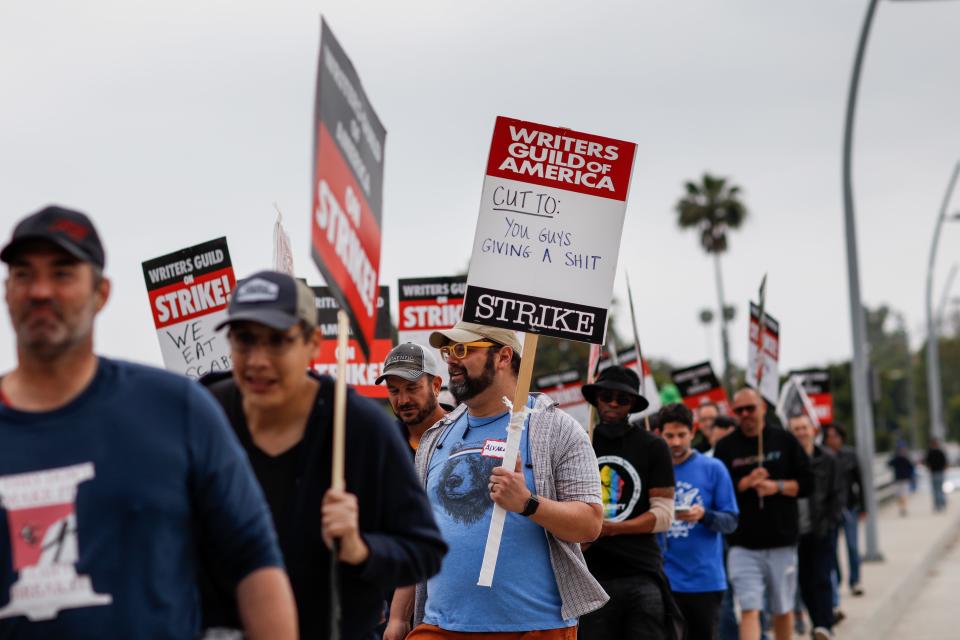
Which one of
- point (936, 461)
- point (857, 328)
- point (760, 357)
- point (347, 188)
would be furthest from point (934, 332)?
point (347, 188)

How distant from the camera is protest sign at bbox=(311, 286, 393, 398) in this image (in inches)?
335

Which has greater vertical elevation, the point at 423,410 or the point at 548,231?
the point at 548,231

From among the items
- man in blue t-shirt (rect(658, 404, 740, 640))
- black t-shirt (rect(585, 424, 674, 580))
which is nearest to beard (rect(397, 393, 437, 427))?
black t-shirt (rect(585, 424, 674, 580))

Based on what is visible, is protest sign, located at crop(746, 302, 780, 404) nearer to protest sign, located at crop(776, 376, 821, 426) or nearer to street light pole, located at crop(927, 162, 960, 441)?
protest sign, located at crop(776, 376, 821, 426)

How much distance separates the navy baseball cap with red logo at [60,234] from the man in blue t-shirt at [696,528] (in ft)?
19.9

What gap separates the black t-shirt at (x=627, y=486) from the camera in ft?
25.0

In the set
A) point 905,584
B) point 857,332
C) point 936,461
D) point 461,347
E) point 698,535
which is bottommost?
point 905,584

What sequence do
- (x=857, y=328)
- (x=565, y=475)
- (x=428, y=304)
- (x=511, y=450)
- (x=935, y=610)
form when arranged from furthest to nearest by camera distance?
(x=857, y=328) → (x=935, y=610) → (x=428, y=304) → (x=565, y=475) → (x=511, y=450)

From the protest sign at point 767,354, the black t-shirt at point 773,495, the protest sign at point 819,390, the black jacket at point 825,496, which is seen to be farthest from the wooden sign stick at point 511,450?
the protest sign at point 819,390

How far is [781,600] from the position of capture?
416 inches

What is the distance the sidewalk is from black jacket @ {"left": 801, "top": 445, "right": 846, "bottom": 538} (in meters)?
0.97

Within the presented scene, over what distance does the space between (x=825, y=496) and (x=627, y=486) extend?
20.2 feet

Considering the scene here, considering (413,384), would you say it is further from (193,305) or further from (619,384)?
(619,384)

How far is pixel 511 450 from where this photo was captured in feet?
18.9
